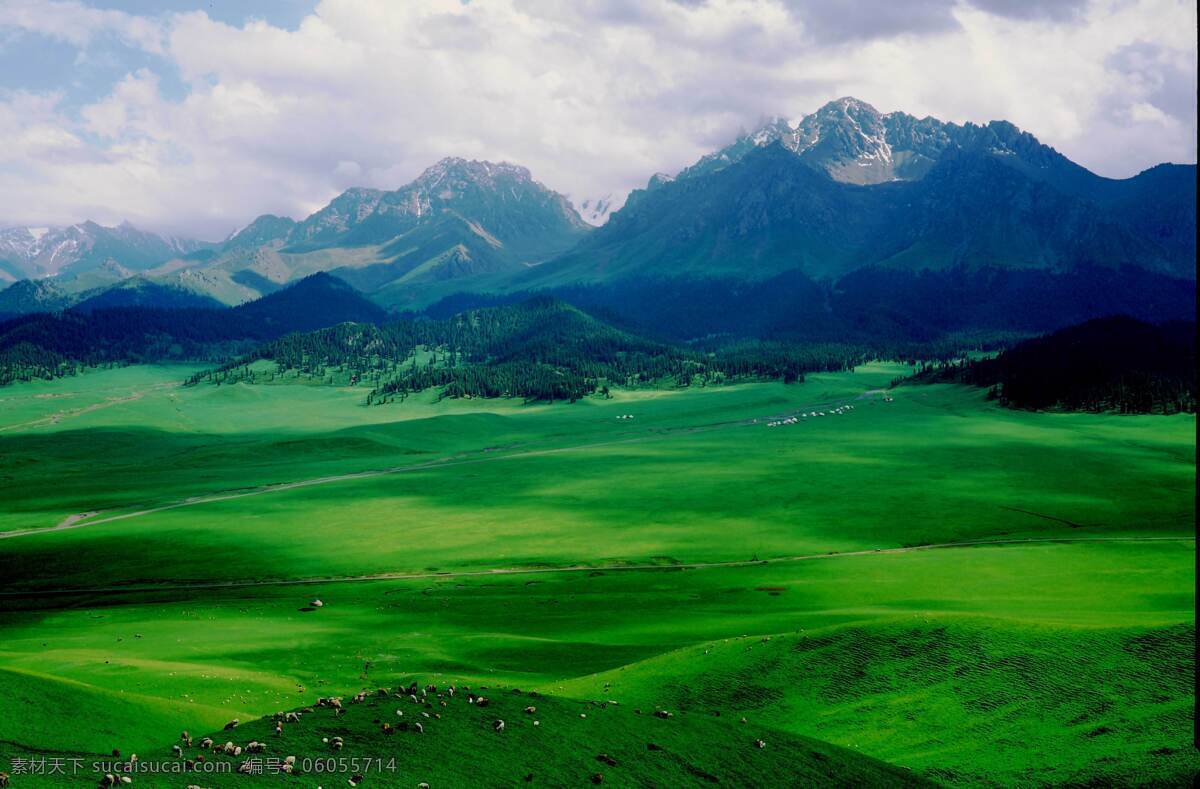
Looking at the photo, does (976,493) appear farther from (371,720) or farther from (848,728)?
(371,720)

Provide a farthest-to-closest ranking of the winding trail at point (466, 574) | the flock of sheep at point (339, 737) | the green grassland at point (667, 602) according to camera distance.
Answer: the winding trail at point (466, 574) < the green grassland at point (667, 602) < the flock of sheep at point (339, 737)

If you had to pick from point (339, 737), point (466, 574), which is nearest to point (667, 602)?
point (466, 574)

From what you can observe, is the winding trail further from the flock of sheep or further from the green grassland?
the flock of sheep

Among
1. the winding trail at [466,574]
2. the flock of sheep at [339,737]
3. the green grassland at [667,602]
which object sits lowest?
the winding trail at [466,574]

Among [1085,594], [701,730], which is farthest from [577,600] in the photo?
[701,730]

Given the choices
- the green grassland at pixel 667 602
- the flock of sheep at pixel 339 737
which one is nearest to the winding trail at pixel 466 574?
the green grassland at pixel 667 602

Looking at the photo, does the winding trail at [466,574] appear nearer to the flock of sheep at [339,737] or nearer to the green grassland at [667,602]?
the green grassland at [667,602]

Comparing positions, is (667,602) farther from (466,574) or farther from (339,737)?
(339,737)

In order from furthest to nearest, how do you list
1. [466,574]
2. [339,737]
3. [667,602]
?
[466,574], [667,602], [339,737]
